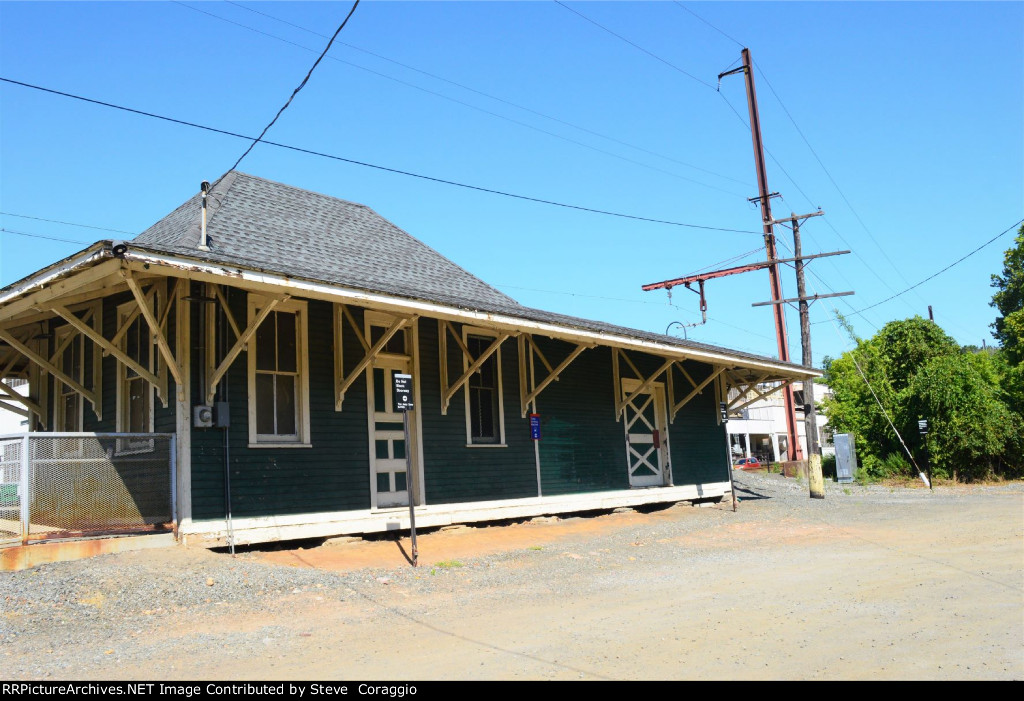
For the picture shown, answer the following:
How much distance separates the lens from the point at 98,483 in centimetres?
966

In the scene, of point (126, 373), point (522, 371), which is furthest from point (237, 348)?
point (522, 371)

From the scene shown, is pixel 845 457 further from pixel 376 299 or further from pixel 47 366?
pixel 47 366

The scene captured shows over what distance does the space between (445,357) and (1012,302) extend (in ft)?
178

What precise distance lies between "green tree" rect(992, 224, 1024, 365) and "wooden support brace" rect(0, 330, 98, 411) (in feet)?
101

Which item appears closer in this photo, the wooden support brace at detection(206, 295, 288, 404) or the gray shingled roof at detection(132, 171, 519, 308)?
the wooden support brace at detection(206, 295, 288, 404)

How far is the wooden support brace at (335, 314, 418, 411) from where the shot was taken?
1212cm

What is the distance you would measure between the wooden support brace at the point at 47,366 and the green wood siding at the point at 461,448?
5.03m

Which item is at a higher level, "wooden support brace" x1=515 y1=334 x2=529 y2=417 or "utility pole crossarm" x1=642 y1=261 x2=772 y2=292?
"utility pole crossarm" x1=642 y1=261 x2=772 y2=292

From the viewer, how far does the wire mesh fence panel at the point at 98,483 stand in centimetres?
920

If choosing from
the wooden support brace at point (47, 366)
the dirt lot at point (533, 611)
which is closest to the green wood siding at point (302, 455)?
the dirt lot at point (533, 611)

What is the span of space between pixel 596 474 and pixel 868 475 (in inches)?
679

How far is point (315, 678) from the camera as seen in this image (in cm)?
559

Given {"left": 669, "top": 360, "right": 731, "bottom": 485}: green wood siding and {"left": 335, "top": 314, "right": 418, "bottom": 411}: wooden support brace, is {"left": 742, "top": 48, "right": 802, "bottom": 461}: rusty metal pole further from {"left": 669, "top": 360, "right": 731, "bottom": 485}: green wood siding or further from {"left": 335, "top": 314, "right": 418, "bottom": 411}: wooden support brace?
{"left": 335, "top": 314, "right": 418, "bottom": 411}: wooden support brace

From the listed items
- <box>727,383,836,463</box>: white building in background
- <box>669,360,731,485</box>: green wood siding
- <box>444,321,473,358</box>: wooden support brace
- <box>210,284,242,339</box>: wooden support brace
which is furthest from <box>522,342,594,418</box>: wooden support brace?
<box>727,383,836,463</box>: white building in background
